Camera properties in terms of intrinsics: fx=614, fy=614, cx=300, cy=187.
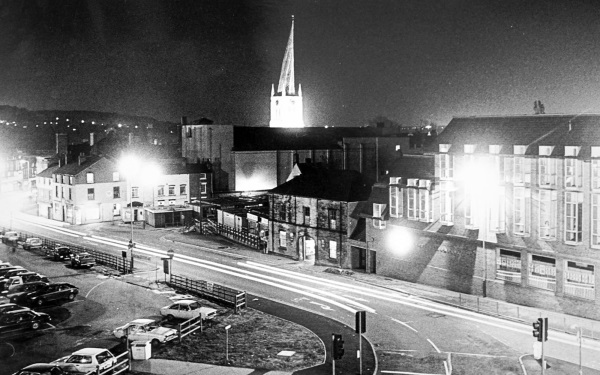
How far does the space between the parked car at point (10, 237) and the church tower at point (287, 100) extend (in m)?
96.8

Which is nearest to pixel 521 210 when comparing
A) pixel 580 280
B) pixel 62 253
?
pixel 580 280

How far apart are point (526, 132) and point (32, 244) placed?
44.2 m

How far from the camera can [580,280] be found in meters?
34.3

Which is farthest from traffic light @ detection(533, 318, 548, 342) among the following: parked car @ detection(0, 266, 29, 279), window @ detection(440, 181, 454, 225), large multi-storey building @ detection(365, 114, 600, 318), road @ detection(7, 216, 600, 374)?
parked car @ detection(0, 266, 29, 279)

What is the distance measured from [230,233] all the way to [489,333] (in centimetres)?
3543

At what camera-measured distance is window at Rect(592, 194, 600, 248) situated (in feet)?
110

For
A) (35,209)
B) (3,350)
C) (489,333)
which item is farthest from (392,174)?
(35,209)

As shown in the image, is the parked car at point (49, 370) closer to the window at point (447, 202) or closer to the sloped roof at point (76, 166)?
the window at point (447, 202)

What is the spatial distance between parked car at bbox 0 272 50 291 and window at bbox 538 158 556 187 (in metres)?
32.4

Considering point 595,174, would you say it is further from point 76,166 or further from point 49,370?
point 76,166

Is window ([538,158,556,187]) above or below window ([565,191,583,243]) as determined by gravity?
above

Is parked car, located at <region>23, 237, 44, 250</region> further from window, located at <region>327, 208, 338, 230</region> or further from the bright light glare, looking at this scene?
the bright light glare

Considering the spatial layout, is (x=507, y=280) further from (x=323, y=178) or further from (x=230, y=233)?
(x=230, y=233)

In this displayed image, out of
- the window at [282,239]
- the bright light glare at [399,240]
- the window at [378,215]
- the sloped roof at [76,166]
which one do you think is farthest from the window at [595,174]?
the sloped roof at [76,166]
